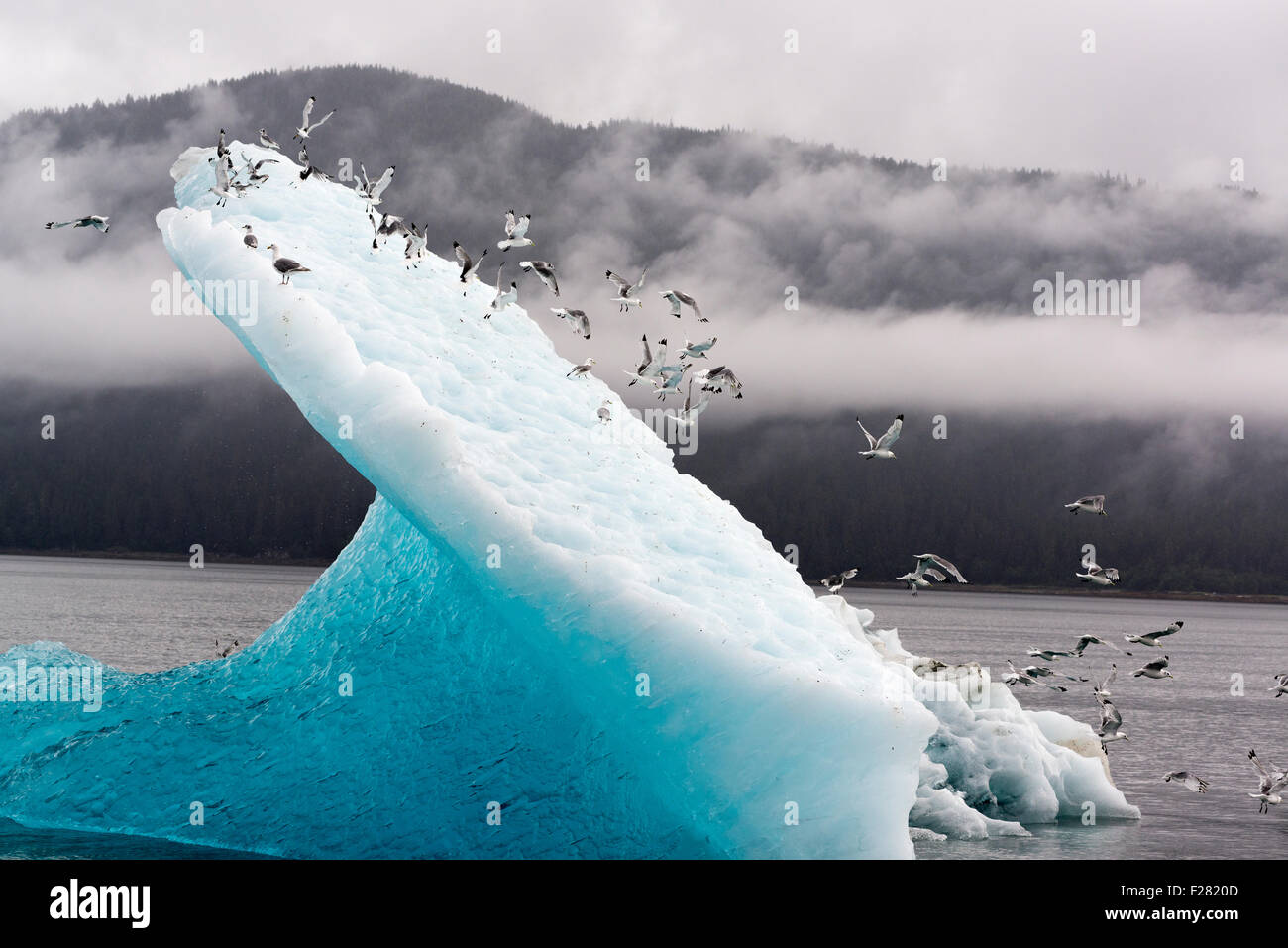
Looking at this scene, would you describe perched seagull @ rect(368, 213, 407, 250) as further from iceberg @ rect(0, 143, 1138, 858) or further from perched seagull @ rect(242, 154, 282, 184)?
perched seagull @ rect(242, 154, 282, 184)

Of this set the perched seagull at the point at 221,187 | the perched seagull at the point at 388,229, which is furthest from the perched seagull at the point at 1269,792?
the perched seagull at the point at 221,187

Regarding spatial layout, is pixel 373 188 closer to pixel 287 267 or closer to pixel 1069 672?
pixel 287 267

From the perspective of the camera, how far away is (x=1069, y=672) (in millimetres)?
68125

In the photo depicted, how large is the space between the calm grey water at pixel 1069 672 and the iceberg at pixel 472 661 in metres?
1.09

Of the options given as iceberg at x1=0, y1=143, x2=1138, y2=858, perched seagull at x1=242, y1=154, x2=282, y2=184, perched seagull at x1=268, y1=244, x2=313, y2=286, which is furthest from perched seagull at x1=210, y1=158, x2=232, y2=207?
perched seagull at x1=268, y1=244, x2=313, y2=286

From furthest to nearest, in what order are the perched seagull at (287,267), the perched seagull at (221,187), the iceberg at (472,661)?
the perched seagull at (221,187) → the perched seagull at (287,267) → the iceberg at (472,661)

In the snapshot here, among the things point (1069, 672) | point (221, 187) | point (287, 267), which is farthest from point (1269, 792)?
point (1069, 672)

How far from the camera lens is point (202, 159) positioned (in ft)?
45.1

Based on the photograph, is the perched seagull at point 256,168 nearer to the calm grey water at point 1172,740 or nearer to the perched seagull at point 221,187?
the perched seagull at point 221,187

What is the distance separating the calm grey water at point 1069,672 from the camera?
16000 millimetres

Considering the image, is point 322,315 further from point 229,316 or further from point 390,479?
point 390,479

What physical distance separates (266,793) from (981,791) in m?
10.6

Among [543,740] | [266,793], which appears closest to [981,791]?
[543,740]

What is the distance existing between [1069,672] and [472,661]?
6333 cm
